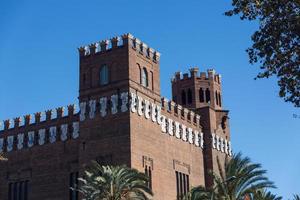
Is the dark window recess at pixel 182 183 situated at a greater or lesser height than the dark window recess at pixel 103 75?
lesser

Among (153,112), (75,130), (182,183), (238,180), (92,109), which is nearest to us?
(238,180)

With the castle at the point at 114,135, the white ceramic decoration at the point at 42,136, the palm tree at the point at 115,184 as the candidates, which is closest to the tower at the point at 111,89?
the castle at the point at 114,135

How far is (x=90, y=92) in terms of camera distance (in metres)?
40.4

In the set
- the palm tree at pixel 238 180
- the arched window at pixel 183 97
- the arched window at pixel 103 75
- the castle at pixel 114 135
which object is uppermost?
the arched window at pixel 183 97

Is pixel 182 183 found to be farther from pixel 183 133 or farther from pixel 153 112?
pixel 153 112

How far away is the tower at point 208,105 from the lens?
48406mm

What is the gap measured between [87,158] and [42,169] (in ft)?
19.7

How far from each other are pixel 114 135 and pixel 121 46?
20.8 feet

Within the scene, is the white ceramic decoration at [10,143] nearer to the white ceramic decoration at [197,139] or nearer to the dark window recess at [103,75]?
the dark window recess at [103,75]

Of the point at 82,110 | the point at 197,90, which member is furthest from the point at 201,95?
the point at 82,110

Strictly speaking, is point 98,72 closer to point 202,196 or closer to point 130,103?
point 130,103

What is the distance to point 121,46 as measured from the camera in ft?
132

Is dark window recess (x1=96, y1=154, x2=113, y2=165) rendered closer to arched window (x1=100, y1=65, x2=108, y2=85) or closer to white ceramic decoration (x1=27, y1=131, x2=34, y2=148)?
arched window (x1=100, y1=65, x2=108, y2=85)


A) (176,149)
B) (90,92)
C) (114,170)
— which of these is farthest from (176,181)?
(114,170)
